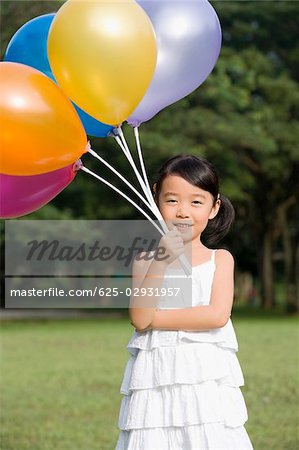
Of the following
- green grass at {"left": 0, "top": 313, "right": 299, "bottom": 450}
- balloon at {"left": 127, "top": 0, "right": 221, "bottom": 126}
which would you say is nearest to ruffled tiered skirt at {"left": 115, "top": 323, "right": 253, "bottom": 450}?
balloon at {"left": 127, "top": 0, "right": 221, "bottom": 126}

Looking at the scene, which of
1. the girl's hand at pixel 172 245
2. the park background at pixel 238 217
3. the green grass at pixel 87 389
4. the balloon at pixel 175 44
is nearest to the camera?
the girl's hand at pixel 172 245

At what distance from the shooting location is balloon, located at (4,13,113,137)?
3.81 meters

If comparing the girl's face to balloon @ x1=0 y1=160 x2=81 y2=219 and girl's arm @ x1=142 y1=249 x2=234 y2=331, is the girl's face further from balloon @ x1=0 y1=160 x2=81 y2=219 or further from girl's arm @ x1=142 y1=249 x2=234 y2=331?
balloon @ x1=0 y1=160 x2=81 y2=219

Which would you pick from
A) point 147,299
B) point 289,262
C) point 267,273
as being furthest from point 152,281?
point 267,273

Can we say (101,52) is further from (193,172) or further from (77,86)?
(193,172)

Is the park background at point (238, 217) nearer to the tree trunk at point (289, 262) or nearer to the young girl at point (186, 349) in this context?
the tree trunk at point (289, 262)

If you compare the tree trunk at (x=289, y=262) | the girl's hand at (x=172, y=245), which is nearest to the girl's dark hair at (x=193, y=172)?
the girl's hand at (x=172, y=245)

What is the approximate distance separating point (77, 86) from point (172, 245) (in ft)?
2.49

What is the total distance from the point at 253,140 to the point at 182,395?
1542cm

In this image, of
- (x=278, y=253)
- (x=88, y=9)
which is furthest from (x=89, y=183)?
(x=88, y=9)

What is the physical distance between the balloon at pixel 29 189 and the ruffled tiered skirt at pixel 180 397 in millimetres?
693

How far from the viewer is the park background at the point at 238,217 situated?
22.1ft

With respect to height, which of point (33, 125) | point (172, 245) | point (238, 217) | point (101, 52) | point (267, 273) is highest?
point (238, 217)

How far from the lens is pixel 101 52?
346 centimetres
